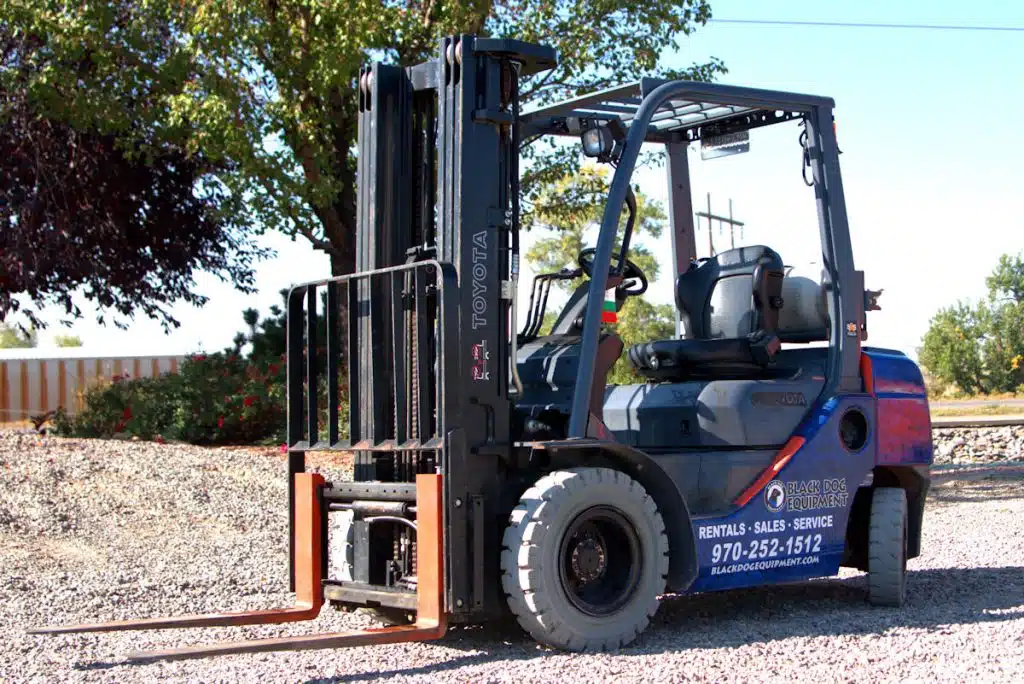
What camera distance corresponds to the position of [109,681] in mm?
5844

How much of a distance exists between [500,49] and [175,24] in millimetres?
10917

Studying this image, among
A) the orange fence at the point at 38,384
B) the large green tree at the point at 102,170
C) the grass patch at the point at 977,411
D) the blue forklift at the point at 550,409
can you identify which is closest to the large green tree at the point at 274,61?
the large green tree at the point at 102,170

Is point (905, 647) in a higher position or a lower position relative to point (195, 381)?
lower

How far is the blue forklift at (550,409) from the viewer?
20.6ft

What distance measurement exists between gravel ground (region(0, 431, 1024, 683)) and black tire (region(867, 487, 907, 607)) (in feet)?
0.42

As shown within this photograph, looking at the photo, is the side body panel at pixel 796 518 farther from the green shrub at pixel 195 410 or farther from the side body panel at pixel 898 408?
the green shrub at pixel 195 410

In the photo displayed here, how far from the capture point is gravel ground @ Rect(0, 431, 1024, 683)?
5.99m

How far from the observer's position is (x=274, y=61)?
51.3 feet

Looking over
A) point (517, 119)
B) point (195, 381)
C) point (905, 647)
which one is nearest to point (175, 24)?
point (195, 381)

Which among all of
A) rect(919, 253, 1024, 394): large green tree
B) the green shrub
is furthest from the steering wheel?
rect(919, 253, 1024, 394): large green tree

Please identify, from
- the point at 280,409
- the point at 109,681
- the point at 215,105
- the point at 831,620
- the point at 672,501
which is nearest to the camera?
the point at 109,681

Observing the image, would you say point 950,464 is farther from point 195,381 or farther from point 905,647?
point 905,647

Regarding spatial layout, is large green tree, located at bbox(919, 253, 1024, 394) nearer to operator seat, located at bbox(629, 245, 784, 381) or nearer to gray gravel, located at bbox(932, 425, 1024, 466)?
gray gravel, located at bbox(932, 425, 1024, 466)

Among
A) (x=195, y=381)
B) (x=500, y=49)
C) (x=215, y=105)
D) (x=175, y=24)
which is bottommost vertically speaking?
(x=195, y=381)
